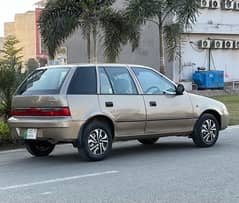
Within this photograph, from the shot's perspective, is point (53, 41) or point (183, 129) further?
point (53, 41)

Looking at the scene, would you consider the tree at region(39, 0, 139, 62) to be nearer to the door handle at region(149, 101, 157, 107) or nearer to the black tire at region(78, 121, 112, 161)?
the door handle at region(149, 101, 157, 107)

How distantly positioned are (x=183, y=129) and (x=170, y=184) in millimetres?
3444

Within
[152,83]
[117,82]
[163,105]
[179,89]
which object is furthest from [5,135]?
[179,89]

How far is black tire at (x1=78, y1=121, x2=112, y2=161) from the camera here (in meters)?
9.86

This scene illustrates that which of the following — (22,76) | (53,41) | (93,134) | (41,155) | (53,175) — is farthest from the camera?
(53,41)

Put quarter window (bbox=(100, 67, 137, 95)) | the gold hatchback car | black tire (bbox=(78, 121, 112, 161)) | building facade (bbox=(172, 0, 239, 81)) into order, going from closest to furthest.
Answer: the gold hatchback car
black tire (bbox=(78, 121, 112, 161))
quarter window (bbox=(100, 67, 137, 95))
building facade (bbox=(172, 0, 239, 81))

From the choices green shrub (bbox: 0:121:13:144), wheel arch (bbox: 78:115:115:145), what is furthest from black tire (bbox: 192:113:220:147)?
green shrub (bbox: 0:121:13:144)

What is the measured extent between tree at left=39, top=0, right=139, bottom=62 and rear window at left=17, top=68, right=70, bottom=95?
38.2ft

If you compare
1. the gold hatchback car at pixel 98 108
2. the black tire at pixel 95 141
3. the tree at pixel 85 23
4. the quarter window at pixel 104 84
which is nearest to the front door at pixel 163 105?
the gold hatchback car at pixel 98 108

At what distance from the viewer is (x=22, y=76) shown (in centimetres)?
1355

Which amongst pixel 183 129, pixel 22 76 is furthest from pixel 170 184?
pixel 22 76

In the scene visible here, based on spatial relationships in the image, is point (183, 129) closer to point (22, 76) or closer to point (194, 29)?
point (22, 76)

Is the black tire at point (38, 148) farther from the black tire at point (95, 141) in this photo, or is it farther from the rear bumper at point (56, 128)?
the black tire at point (95, 141)

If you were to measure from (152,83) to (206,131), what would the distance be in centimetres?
160
